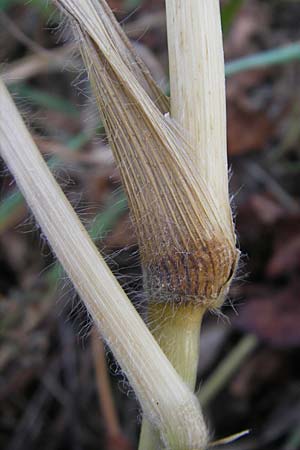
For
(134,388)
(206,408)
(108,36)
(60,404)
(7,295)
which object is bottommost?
(206,408)

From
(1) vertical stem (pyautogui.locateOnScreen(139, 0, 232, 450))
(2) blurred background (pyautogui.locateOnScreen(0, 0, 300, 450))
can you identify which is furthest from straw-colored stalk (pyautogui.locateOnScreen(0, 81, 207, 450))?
→ (2) blurred background (pyautogui.locateOnScreen(0, 0, 300, 450))

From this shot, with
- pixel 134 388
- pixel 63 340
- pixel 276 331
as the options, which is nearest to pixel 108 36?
pixel 134 388

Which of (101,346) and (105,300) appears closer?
(105,300)

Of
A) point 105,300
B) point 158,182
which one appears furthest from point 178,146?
point 105,300

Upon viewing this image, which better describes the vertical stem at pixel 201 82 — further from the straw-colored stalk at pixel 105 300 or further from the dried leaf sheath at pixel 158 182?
the straw-colored stalk at pixel 105 300

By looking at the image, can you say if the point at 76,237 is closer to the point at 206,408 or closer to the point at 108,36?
the point at 108,36

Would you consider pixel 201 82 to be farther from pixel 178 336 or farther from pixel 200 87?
pixel 178 336

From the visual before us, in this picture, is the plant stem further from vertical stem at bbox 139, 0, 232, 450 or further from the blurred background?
the blurred background
